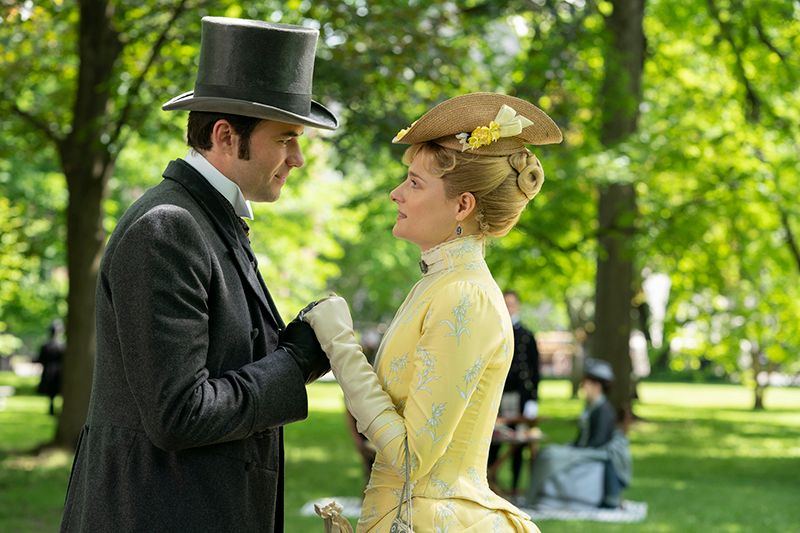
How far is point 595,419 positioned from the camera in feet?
37.0

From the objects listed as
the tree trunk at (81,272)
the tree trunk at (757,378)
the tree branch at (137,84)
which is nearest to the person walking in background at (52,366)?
the tree trunk at (81,272)

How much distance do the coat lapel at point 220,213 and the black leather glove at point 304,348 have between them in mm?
78

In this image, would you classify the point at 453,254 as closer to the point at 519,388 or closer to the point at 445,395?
the point at 445,395

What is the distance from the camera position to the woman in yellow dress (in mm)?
2865

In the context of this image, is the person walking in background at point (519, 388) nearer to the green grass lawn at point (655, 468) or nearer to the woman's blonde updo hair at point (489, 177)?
the green grass lawn at point (655, 468)

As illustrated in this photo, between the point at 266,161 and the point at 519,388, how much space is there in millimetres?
8897

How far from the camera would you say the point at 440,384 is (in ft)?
→ 9.31

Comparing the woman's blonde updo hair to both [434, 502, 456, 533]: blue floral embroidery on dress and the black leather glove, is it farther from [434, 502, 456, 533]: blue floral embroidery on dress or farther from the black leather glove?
[434, 502, 456, 533]: blue floral embroidery on dress

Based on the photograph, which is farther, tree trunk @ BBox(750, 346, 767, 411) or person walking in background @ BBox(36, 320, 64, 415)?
tree trunk @ BBox(750, 346, 767, 411)

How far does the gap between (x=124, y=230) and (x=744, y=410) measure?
28.8m

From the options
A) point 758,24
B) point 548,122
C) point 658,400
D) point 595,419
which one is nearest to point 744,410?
point 658,400

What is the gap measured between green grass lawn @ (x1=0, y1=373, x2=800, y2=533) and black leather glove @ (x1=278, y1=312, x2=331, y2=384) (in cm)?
661

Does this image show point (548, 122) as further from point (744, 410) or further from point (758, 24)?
point (744, 410)

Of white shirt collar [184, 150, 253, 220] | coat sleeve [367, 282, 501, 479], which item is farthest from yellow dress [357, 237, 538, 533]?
white shirt collar [184, 150, 253, 220]
